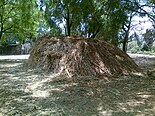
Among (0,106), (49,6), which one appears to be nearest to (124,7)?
(0,106)

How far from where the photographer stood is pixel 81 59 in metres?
6.99

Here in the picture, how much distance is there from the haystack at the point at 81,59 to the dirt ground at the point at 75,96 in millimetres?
501

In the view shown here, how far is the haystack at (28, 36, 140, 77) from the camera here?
22.4ft

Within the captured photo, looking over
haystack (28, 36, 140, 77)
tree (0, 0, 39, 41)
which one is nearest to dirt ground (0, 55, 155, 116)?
haystack (28, 36, 140, 77)

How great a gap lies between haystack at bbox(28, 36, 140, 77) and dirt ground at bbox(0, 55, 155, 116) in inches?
19.7

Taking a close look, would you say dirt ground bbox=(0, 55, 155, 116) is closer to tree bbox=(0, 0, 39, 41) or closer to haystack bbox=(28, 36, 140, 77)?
haystack bbox=(28, 36, 140, 77)

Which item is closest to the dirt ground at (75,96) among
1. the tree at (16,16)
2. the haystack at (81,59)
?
the haystack at (81,59)

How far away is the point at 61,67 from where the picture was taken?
696 cm

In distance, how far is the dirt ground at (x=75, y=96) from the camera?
3.63m

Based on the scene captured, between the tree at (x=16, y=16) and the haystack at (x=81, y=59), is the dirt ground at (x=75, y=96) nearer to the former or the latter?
the haystack at (x=81, y=59)

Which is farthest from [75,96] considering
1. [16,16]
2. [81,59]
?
[16,16]

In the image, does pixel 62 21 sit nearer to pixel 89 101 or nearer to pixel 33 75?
pixel 33 75

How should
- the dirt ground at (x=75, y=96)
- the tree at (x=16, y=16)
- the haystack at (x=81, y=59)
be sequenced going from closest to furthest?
1. the dirt ground at (x=75, y=96)
2. the haystack at (x=81, y=59)
3. the tree at (x=16, y=16)

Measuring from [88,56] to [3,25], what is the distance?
10913 millimetres
